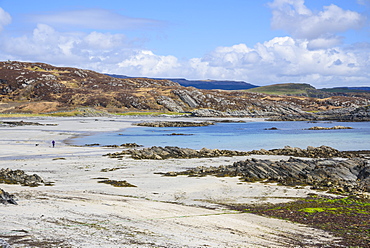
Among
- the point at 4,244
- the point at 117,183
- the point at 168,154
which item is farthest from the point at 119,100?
the point at 4,244

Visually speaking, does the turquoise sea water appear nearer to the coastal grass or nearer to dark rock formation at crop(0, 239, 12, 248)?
the coastal grass

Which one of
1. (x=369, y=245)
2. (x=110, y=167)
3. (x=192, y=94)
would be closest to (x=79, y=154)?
(x=110, y=167)

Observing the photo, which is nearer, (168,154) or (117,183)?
(117,183)

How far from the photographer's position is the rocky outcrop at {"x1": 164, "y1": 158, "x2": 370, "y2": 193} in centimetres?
2423

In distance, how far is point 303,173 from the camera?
26094 mm

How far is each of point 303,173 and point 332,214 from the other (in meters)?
9.28

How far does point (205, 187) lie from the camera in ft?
75.7

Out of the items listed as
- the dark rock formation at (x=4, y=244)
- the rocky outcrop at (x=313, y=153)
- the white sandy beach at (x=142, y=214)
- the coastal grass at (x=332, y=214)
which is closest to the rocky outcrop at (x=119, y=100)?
the rocky outcrop at (x=313, y=153)

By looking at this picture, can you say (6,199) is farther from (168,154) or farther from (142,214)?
(168,154)

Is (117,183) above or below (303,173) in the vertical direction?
below

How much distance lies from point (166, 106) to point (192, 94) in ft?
67.8

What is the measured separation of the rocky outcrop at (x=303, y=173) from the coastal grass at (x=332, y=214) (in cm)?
364

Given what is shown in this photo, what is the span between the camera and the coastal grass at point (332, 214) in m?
14.0

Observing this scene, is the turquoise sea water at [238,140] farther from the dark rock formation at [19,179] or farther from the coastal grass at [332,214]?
the coastal grass at [332,214]
